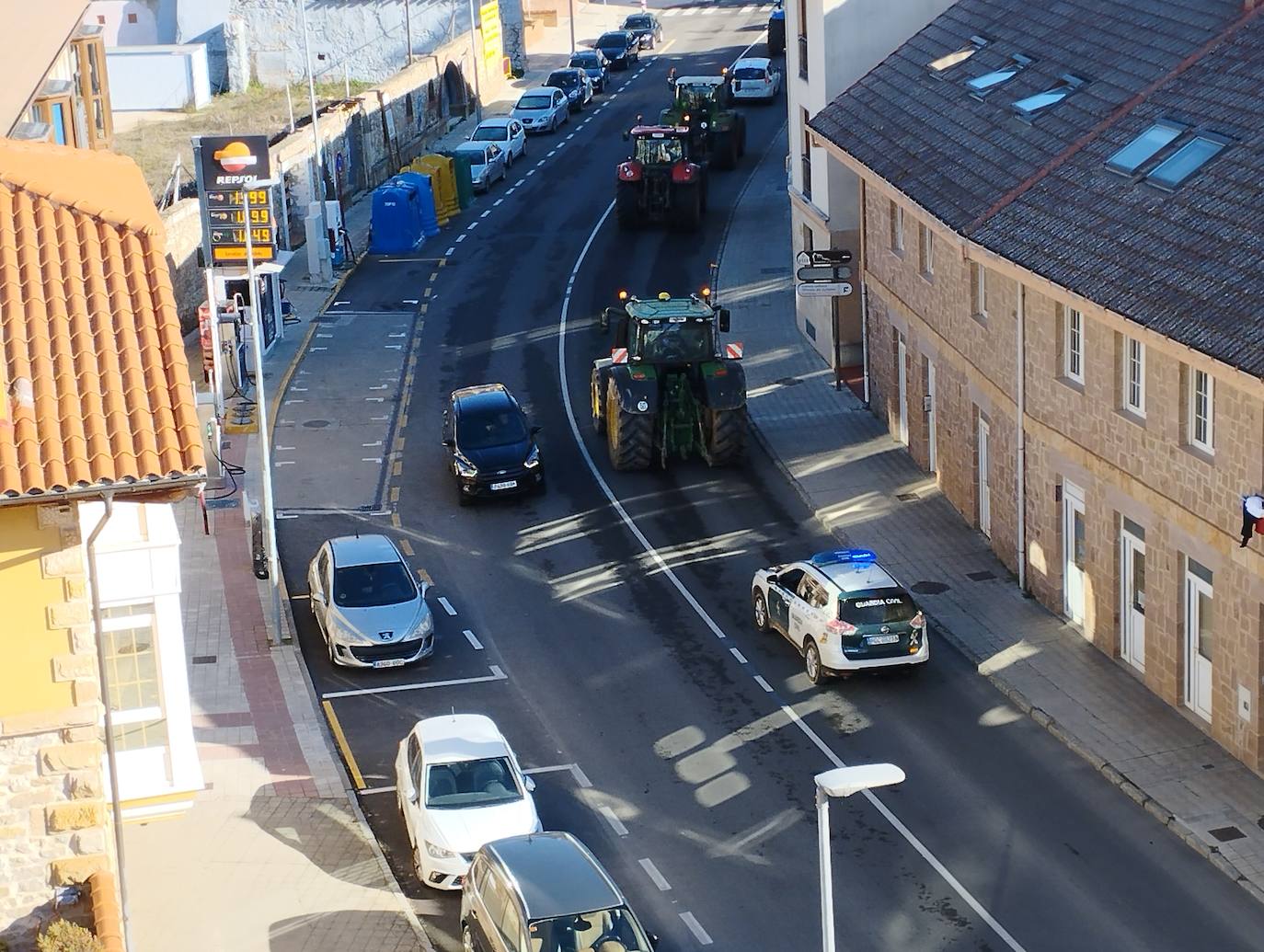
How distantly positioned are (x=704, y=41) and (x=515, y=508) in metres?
61.4

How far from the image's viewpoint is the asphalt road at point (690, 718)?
2297cm

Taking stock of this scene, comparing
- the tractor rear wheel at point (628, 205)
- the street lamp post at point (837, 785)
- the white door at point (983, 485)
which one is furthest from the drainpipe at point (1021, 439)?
the tractor rear wheel at point (628, 205)

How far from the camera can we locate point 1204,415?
25750 mm

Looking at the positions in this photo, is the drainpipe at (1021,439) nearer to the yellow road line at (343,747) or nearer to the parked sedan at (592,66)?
the yellow road line at (343,747)

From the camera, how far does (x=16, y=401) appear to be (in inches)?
658

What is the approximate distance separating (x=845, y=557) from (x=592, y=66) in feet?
187

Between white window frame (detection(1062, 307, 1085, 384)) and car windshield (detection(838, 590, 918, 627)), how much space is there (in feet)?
14.2

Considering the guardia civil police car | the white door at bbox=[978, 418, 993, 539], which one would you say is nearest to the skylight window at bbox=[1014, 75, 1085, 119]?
the white door at bbox=[978, 418, 993, 539]

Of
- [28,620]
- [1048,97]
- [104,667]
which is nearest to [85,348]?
[28,620]

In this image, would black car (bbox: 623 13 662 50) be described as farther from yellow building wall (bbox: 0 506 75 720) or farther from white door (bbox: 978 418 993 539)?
yellow building wall (bbox: 0 506 75 720)

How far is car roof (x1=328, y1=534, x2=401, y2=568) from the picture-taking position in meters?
31.5

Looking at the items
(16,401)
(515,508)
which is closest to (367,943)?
(16,401)

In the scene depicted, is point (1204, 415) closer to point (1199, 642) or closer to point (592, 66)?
point (1199, 642)

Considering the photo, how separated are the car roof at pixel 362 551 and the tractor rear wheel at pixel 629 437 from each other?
6.79 m
